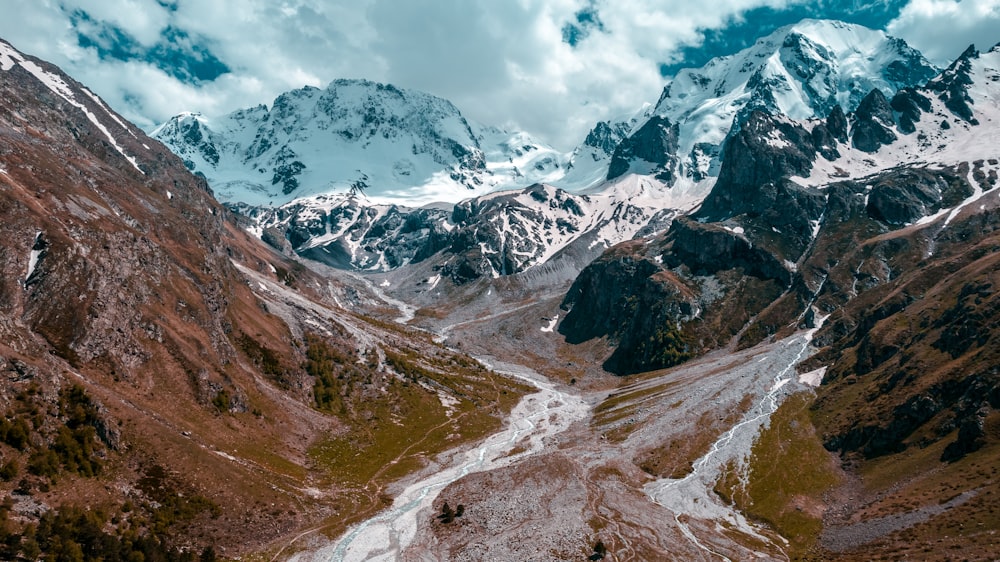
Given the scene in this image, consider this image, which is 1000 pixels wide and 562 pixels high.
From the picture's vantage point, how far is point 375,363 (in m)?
175

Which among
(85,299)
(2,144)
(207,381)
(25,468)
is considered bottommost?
(25,468)

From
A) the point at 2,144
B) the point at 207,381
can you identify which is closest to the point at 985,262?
the point at 207,381

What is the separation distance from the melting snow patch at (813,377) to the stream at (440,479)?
62.8 meters

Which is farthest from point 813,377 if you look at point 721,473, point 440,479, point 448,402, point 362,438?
point 362,438

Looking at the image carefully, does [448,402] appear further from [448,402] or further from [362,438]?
[362,438]

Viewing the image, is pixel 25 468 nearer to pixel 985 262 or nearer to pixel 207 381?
pixel 207 381

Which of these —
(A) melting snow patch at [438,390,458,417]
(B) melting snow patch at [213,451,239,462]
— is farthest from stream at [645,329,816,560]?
(B) melting snow patch at [213,451,239,462]

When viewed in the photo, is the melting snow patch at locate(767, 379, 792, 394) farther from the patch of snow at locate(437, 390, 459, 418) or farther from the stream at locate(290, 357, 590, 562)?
the patch of snow at locate(437, 390, 459, 418)

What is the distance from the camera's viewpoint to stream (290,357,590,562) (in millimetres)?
82688

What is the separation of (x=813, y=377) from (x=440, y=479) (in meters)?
119

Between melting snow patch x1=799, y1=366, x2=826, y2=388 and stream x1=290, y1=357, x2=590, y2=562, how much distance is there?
206ft

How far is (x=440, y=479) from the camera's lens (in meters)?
114

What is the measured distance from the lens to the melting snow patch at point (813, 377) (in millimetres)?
170675

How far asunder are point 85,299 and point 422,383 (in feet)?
317
